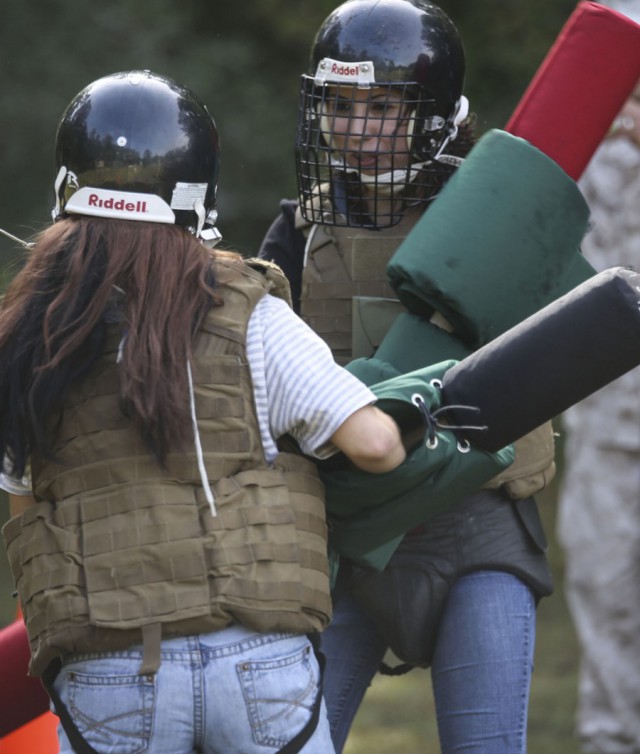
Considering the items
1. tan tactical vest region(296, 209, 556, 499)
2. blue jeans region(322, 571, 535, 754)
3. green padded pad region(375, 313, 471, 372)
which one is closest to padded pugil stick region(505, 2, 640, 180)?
tan tactical vest region(296, 209, 556, 499)

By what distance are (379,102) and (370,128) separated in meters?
0.07

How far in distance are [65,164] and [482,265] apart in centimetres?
95

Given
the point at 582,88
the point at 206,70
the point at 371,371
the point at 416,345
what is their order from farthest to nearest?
the point at 206,70, the point at 582,88, the point at 416,345, the point at 371,371

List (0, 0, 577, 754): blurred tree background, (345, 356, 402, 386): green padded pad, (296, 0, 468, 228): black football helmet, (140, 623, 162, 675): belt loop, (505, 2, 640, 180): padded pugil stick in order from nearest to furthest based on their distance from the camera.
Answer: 1. (140, 623, 162, 675): belt loop
2. (345, 356, 402, 386): green padded pad
3. (505, 2, 640, 180): padded pugil stick
4. (296, 0, 468, 228): black football helmet
5. (0, 0, 577, 754): blurred tree background

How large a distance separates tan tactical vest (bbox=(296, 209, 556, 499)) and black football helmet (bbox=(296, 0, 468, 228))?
0.14 ft

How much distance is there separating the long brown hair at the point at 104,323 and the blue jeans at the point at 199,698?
1.22ft

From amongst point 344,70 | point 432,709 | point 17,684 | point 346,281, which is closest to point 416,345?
point 346,281

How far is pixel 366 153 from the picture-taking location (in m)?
3.64

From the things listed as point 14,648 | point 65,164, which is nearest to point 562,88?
point 65,164

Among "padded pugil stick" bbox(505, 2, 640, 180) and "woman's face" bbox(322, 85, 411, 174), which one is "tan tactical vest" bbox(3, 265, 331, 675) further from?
"padded pugil stick" bbox(505, 2, 640, 180)

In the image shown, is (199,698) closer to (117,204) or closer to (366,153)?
(117,204)

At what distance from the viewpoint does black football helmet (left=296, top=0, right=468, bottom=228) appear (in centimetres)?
367

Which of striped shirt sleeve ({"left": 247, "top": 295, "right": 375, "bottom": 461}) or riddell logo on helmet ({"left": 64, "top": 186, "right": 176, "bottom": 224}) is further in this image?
riddell logo on helmet ({"left": 64, "top": 186, "right": 176, "bottom": 224})

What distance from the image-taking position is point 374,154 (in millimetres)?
3627
